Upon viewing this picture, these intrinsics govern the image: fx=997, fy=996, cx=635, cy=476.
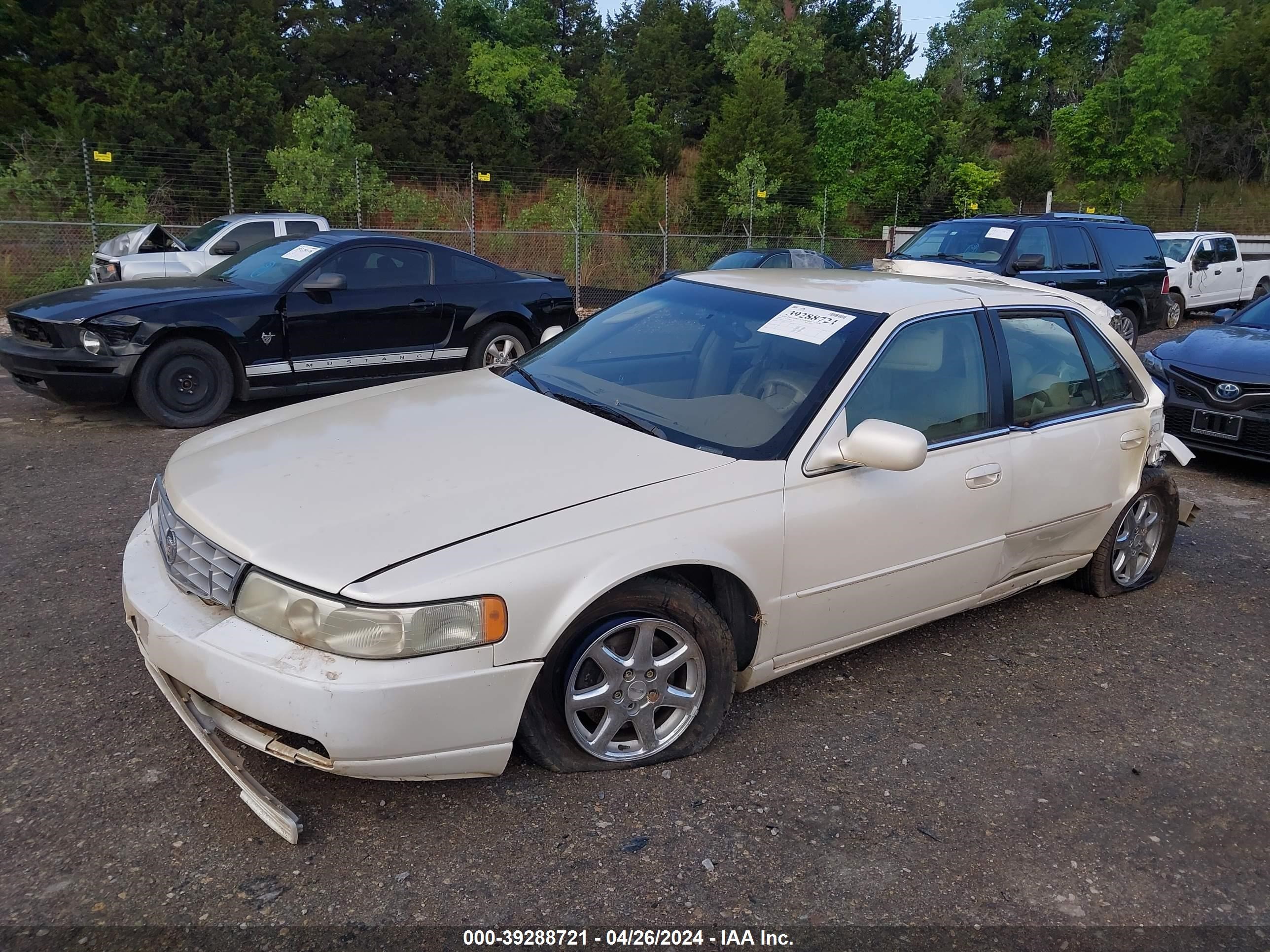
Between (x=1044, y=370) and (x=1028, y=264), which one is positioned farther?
(x=1028, y=264)

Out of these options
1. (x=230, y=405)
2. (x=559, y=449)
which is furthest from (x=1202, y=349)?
(x=230, y=405)

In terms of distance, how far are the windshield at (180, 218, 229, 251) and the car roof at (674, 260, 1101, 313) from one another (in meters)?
11.4

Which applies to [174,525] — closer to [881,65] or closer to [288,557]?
[288,557]

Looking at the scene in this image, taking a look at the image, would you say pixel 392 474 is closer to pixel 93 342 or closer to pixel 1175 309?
pixel 93 342

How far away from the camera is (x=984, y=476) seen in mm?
3777

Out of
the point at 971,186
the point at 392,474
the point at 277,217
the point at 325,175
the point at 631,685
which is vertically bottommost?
the point at 631,685

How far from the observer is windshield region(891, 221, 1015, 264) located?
36.1 ft

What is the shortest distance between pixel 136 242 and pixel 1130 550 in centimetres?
1317

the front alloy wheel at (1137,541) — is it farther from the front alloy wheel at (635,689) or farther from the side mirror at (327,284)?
the side mirror at (327,284)

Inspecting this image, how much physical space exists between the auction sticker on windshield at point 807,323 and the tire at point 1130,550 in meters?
1.84

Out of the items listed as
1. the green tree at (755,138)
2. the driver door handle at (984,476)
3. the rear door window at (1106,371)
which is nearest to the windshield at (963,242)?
the rear door window at (1106,371)

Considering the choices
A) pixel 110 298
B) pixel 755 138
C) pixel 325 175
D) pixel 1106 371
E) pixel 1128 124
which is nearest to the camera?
pixel 1106 371

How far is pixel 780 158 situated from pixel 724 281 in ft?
95.5

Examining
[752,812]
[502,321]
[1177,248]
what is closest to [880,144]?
[1177,248]
